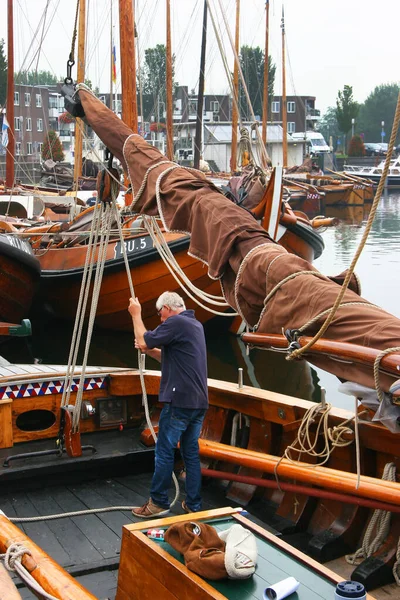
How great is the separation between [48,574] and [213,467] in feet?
10.2

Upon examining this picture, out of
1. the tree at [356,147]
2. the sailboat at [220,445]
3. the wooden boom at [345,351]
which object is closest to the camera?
the wooden boom at [345,351]

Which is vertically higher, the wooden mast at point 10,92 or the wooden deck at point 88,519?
the wooden mast at point 10,92

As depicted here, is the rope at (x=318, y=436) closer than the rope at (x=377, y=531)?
No

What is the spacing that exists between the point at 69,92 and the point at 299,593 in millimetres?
4386

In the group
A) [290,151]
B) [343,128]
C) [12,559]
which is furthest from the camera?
[343,128]

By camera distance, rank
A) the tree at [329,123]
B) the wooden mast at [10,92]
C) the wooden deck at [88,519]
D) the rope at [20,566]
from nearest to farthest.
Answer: the rope at [20,566] < the wooden deck at [88,519] < the wooden mast at [10,92] < the tree at [329,123]

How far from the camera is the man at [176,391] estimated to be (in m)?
4.88

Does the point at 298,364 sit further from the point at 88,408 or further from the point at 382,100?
the point at 382,100

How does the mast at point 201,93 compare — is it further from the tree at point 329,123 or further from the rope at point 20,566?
the tree at point 329,123

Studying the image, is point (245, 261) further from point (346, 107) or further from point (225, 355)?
point (346, 107)

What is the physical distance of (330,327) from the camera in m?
3.67

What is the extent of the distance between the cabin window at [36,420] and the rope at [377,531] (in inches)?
110

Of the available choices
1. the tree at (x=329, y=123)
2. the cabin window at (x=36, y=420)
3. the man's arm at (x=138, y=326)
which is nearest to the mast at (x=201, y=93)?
the cabin window at (x=36, y=420)

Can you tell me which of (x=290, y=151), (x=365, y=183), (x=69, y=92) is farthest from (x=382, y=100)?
(x=69, y=92)
